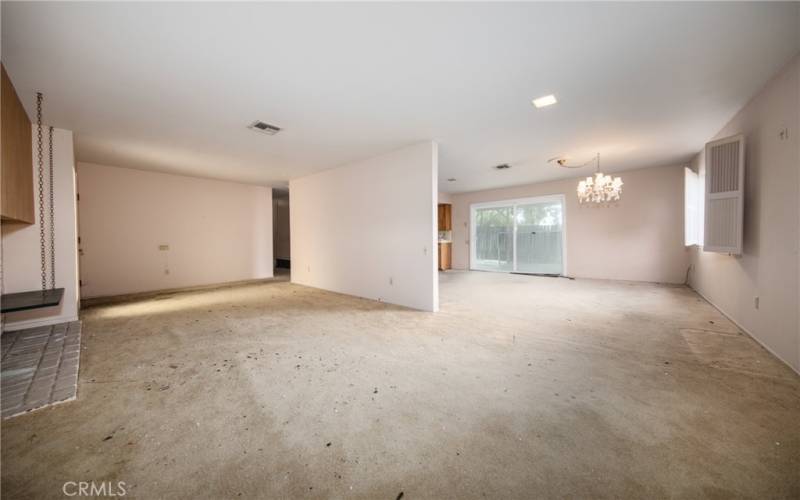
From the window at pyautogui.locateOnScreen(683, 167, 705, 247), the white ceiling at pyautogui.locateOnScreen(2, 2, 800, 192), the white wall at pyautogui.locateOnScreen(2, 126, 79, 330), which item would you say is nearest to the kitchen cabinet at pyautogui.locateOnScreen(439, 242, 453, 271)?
the white ceiling at pyautogui.locateOnScreen(2, 2, 800, 192)

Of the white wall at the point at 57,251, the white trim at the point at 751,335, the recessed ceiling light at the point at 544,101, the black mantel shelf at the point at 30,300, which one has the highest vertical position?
the recessed ceiling light at the point at 544,101

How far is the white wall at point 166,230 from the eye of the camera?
5668 mm

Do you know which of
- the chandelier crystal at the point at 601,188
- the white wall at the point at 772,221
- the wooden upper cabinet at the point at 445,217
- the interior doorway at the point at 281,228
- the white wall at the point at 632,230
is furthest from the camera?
the interior doorway at the point at 281,228

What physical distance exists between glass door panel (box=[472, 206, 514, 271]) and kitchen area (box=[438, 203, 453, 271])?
32.6 inches

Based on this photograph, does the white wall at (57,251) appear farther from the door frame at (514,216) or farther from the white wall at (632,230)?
the white wall at (632,230)

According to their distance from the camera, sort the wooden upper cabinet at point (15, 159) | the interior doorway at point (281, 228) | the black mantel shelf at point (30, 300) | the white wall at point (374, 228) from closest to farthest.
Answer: the wooden upper cabinet at point (15, 159), the black mantel shelf at point (30, 300), the white wall at point (374, 228), the interior doorway at point (281, 228)

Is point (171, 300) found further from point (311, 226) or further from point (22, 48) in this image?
point (22, 48)

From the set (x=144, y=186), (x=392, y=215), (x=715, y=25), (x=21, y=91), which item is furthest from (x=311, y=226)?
(x=715, y=25)

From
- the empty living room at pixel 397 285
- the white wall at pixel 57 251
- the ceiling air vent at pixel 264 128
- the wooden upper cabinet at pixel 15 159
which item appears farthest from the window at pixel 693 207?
the white wall at pixel 57 251

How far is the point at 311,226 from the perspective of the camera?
6809 mm

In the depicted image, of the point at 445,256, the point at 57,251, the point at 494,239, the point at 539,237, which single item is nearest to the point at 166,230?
the point at 57,251

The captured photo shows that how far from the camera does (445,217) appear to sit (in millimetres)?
9805

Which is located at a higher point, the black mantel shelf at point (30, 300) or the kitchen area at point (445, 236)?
the kitchen area at point (445, 236)

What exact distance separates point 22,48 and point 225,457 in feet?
11.0
